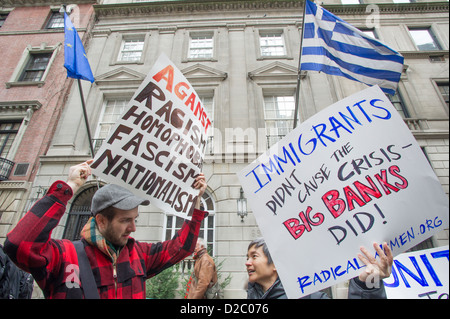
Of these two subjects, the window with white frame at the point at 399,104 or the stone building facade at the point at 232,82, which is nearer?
the stone building facade at the point at 232,82

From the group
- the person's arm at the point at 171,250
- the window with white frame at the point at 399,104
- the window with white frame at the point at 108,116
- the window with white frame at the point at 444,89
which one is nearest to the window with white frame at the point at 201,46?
the window with white frame at the point at 108,116

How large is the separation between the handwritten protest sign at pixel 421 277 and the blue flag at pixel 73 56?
705 centimetres

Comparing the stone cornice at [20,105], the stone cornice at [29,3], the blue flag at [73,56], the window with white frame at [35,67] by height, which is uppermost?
the stone cornice at [29,3]

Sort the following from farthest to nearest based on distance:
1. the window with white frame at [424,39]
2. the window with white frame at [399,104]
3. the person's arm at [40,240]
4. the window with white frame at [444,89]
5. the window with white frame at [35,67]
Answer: the window with white frame at [424,39] < the window with white frame at [35,67] < the window with white frame at [444,89] < the window with white frame at [399,104] < the person's arm at [40,240]

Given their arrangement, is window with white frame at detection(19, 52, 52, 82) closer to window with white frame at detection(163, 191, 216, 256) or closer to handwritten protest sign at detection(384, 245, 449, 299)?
window with white frame at detection(163, 191, 216, 256)

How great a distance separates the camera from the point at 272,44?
11188mm

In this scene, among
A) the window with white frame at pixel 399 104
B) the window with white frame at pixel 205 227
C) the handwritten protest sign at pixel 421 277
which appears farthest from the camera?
the window with white frame at pixel 399 104

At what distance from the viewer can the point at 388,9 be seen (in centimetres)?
1207

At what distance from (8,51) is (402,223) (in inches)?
689

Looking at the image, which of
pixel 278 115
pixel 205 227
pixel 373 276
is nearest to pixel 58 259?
pixel 373 276

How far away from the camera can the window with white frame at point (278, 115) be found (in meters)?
8.98

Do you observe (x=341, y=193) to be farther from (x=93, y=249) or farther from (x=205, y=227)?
(x=205, y=227)

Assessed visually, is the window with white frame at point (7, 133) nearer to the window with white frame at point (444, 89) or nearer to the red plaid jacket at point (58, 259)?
the red plaid jacket at point (58, 259)

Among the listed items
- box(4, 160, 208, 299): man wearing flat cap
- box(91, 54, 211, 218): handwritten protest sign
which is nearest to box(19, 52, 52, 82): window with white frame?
box(91, 54, 211, 218): handwritten protest sign
